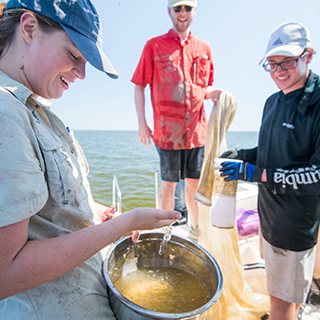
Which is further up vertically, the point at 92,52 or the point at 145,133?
the point at 92,52

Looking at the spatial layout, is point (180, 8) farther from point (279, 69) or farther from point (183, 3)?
point (279, 69)

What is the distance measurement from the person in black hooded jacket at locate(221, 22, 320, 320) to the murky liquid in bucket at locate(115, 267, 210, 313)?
0.93 m

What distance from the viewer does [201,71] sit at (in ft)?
9.83

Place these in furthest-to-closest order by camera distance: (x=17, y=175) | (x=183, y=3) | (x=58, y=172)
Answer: (x=183, y=3) < (x=58, y=172) < (x=17, y=175)

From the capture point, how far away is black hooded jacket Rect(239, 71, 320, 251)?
67.7 inches

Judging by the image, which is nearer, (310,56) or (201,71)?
(310,56)

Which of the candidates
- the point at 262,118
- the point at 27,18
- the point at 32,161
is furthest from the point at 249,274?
the point at 27,18

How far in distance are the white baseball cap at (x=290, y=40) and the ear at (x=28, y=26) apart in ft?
5.94

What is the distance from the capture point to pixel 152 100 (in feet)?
10.1

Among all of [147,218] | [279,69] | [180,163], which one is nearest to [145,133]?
[180,163]

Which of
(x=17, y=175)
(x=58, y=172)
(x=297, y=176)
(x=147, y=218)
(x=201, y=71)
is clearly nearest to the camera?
(x=17, y=175)

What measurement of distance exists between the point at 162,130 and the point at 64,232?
2.11 meters

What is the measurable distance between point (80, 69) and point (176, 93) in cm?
191

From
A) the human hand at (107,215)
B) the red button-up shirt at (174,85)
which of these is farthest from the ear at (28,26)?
the red button-up shirt at (174,85)
